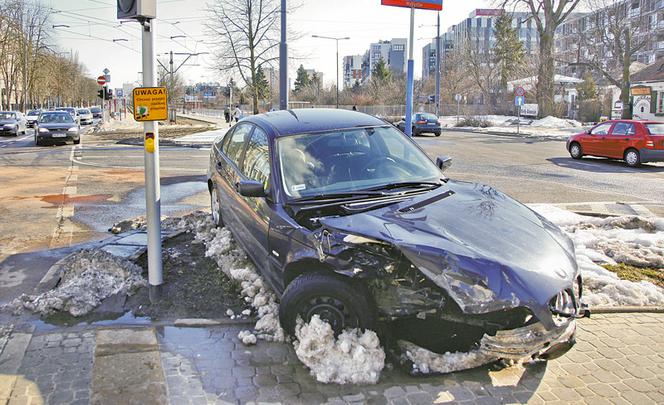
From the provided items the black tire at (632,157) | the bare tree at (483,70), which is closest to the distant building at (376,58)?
the bare tree at (483,70)

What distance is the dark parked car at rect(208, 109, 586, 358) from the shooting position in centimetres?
347

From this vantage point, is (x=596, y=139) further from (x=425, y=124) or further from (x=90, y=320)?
(x=90, y=320)

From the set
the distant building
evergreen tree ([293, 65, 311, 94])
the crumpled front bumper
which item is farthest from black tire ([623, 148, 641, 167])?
the distant building

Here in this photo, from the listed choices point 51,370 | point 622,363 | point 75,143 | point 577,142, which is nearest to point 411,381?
point 622,363

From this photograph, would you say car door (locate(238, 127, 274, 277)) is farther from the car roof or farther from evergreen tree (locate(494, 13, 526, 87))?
evergreen tree (locate(494, 13, 526, 87))

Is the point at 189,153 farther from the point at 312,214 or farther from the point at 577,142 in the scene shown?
the point at 312,214

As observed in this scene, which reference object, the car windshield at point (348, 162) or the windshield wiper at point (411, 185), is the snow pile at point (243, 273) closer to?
the car windshield at point (348, 162)

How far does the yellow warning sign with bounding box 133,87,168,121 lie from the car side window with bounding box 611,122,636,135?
16076 mm

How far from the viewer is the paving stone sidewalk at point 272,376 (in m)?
3.52

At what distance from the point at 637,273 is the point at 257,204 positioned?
3.86m

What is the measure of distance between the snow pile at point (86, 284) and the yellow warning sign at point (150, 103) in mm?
1548

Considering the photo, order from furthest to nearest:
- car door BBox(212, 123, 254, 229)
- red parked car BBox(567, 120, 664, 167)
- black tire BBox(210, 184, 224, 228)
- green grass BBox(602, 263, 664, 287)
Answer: red parked car BBox(567, 120, 664, 167), black tire BBox(210, 184, 224, 228), car door BBox(212, 123, 254, 229), green grass BBox(602, 263, 664, 287)

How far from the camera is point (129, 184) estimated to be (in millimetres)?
12625

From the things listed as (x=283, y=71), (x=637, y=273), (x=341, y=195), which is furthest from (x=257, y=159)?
(x=283, y=71)
